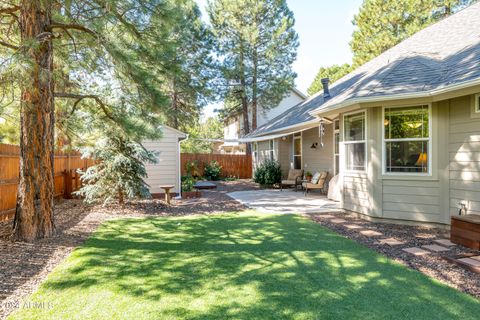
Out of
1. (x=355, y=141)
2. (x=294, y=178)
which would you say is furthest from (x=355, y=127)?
(x=294, y=178)

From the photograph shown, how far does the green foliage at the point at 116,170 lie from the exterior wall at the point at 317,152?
6.45 m

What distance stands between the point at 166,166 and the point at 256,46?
44.7ft

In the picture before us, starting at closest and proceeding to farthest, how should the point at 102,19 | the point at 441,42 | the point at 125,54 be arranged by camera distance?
the point at 102,19 < the point at 125,54 < the point at 441,42

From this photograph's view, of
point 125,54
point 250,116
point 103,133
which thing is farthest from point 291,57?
point 125,54

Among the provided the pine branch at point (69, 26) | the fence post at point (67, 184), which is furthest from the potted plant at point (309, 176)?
the pine branch at point (69, 26)

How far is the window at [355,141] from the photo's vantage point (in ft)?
24.5

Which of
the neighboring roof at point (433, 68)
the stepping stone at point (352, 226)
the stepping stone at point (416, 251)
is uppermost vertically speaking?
the neighboring roof at point (433, 68)

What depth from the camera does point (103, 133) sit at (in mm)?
8961

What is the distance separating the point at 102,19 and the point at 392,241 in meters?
6.48

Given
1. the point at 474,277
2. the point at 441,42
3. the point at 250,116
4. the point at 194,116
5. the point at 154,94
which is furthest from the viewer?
the point at 250,116

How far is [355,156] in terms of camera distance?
779 cm

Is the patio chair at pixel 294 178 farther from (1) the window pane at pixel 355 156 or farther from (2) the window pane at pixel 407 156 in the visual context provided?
(2) the window pane at pixel 407 156

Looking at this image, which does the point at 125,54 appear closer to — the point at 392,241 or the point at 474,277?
the point at 392,241

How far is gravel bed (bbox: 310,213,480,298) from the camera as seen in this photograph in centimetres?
393
